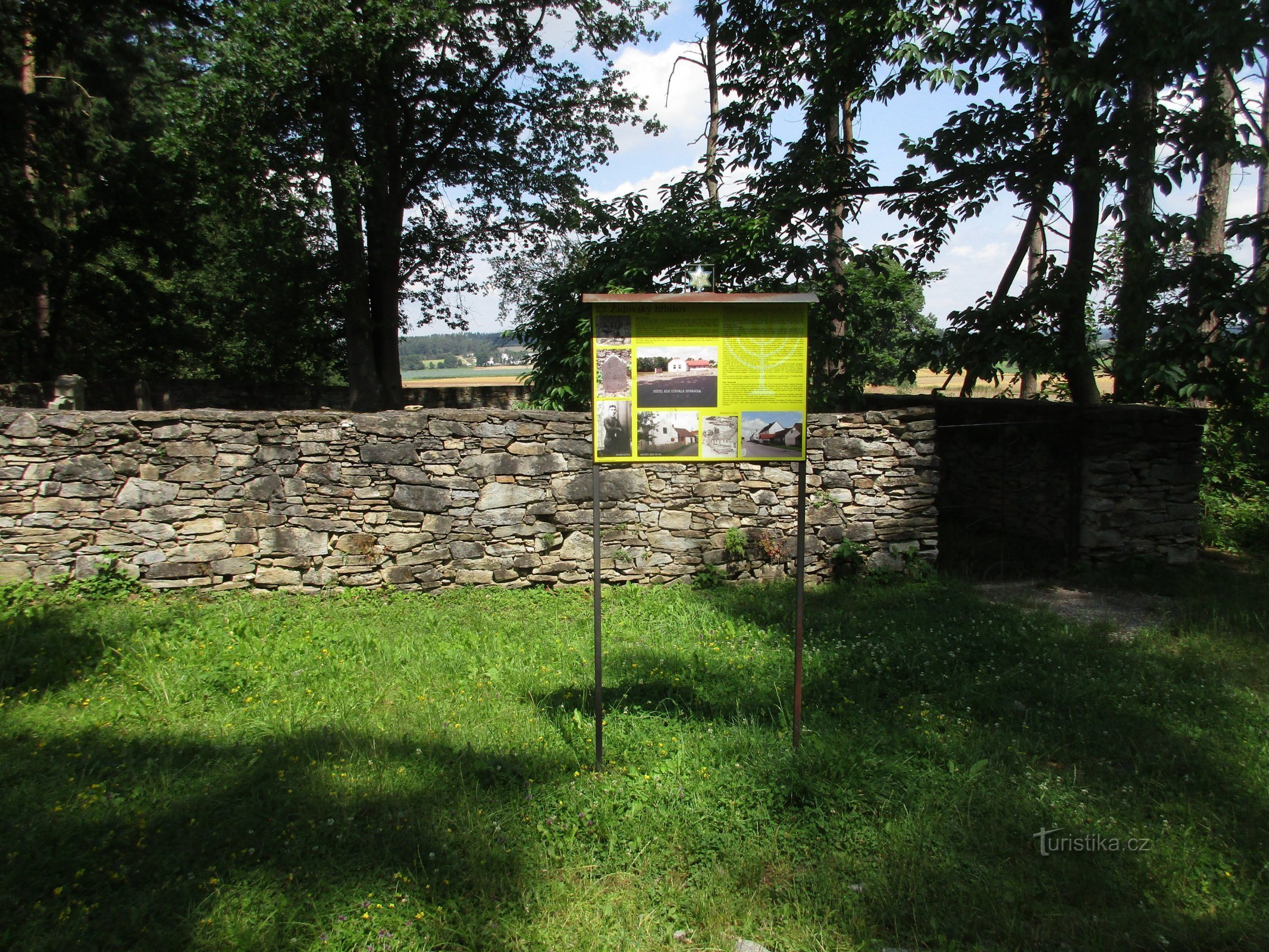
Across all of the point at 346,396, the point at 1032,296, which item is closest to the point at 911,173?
the point at 1032,296

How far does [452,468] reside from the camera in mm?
6734

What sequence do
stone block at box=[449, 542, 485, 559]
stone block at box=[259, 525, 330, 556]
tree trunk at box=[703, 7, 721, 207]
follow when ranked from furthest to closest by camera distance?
tree trunk at box=[703, 7, 721, 207], stone block at box=[449, 542, 485, 559], stone block at box=[259, 525, 330, 556]

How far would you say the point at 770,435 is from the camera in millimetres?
3689

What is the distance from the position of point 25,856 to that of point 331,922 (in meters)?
1.37

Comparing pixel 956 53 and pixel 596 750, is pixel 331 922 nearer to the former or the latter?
pixel 596 750

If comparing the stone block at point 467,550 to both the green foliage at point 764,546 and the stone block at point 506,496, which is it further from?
the green foliage at point 764,546

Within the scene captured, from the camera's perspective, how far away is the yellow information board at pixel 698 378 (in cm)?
360

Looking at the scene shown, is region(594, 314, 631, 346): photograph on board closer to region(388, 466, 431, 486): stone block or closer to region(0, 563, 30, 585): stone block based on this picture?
region(388, 466, 431, 486): stone block

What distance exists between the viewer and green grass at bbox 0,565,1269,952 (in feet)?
9.10

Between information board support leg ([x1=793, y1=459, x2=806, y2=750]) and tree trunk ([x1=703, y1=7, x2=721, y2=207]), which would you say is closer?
information board support leg ([x1=793, y1=459, x2=806, y2=750])

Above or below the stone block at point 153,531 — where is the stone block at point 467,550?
below

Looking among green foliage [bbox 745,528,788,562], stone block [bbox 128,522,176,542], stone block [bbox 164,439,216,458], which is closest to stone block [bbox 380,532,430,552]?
stone block [bbox 164,439,216,458]

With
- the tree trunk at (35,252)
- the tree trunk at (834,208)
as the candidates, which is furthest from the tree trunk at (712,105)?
the tree trunk at (35,252)

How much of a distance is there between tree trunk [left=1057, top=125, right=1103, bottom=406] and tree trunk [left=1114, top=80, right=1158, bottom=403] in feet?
0.99
